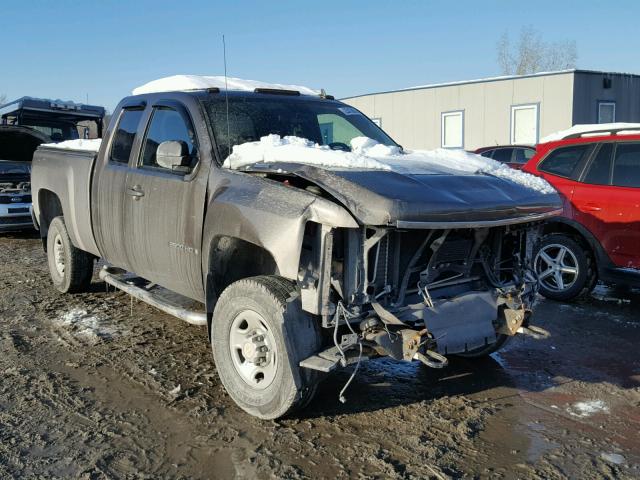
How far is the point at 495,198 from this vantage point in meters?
3.79

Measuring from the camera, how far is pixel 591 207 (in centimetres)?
665

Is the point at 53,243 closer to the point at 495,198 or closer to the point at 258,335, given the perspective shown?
the point at 258,335

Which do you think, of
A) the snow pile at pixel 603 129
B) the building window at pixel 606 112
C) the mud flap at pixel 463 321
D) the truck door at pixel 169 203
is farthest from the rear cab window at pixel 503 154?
the mud flap at pixel 463 321

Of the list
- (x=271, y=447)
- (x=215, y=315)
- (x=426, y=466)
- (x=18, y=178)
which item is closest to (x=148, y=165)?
(x=215, y=315)

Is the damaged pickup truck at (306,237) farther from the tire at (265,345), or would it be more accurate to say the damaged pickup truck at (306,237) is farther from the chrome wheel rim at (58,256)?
the chrome wheel rim at (58,256)

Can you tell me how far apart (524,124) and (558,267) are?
55.0ft

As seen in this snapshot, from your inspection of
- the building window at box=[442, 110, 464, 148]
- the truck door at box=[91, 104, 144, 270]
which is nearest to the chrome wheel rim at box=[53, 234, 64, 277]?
the truck door at box=[91, 104, 144, 270]

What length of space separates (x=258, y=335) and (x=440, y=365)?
1.09 meters

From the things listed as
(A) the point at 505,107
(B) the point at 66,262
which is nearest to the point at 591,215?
(B) the point at 66,262

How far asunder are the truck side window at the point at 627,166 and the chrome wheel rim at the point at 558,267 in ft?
3.02

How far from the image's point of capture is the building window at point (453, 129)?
24266 millimetres

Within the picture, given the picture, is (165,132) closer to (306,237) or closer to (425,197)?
(306,237)

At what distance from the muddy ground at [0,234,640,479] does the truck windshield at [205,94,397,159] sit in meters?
1.79

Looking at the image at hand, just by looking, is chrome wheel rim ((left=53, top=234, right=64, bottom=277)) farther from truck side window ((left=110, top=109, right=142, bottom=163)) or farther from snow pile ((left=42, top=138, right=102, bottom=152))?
truck side window ((left=110, top=109, right=142, bottom=163))
